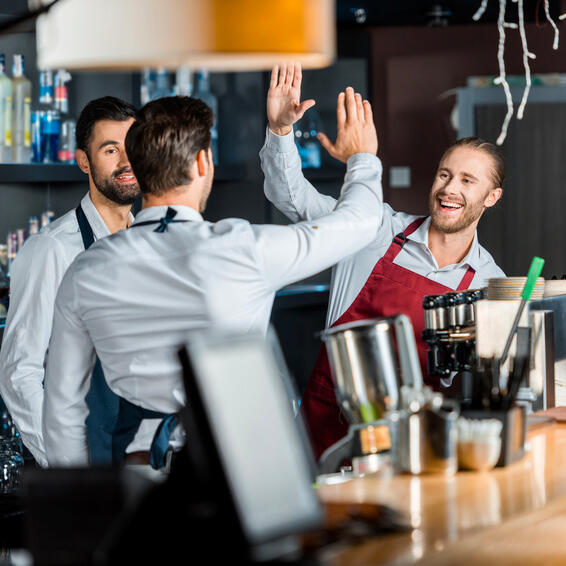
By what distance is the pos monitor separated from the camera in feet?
3.13

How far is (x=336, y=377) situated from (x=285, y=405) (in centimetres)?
59

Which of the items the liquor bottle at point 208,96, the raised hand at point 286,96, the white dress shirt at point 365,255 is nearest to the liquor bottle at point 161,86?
the liquor bottle at point 208,96

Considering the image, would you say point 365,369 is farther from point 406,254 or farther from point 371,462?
point 406,254

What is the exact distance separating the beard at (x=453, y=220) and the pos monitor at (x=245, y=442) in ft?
6.03

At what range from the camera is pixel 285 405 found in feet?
3.37

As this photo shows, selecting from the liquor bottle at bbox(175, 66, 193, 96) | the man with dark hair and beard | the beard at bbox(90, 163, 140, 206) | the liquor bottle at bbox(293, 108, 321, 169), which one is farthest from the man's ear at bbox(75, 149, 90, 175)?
the liquor bottle at bbox(293, 108, 321, 169)

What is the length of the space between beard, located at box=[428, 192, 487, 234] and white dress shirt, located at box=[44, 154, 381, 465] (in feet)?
3.19

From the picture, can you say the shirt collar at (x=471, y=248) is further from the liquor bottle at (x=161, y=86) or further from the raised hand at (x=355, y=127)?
the liquor bottle at (x=161, y=86)

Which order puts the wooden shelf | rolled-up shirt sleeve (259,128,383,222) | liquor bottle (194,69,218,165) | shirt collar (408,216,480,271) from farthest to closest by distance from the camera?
liquor bottle (194,69,218,165), the wooden shelf, shirt collar (408,216,480,271), rolled-up shirt sleeve (259,128,383,222)

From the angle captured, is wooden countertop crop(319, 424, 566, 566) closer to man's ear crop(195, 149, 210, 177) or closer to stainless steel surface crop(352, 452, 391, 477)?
stainless steel surface crop(352, 452, 391, 477)

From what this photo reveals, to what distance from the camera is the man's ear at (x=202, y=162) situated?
180cm

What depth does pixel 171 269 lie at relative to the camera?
1715mm

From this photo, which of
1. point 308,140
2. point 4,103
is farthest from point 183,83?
point 4,103

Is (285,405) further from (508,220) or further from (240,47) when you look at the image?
(508,220)
